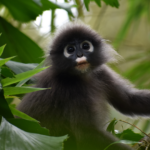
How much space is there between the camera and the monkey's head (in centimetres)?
179

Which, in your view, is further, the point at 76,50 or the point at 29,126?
the point at 76,50

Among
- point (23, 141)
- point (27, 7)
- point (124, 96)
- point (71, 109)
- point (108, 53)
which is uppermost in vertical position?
point (23, 141)

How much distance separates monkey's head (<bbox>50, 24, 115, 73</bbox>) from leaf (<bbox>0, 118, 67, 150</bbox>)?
98cm

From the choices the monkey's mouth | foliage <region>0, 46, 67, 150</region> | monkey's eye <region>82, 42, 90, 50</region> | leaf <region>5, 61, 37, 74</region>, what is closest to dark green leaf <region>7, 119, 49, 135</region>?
foliage <region>0, 46, 67, 150</region>

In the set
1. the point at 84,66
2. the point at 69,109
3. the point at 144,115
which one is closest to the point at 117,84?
the point at 144,115

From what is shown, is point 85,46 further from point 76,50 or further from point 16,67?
point 16,67

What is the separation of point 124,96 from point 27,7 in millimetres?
965

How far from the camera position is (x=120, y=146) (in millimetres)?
1522

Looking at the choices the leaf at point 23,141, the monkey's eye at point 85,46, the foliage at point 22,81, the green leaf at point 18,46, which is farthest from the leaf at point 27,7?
the leaf at point 23,141

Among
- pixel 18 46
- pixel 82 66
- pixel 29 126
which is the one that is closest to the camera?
pixel 29 126

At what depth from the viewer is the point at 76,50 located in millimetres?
1798

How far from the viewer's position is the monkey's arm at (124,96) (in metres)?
2.03

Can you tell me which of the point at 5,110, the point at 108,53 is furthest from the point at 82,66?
the point at 5,110

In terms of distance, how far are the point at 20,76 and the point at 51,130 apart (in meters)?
0.79
